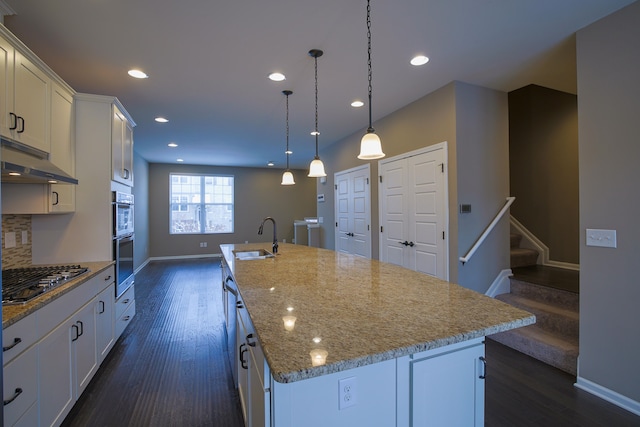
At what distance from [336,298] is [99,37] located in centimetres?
269

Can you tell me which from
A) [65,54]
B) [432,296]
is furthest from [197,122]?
[432,296]

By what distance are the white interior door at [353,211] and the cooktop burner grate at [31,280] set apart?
3.59 metres

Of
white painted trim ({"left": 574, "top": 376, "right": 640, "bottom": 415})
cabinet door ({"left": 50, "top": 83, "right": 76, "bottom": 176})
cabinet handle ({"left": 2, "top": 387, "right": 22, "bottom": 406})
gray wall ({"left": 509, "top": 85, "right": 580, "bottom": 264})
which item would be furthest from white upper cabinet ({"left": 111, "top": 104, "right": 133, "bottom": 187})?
gray wall ({"left": 509, "top": 85, "right": 580, "bottom": 264})

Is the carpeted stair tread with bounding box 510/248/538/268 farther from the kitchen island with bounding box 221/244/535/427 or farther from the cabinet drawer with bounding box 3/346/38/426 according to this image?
the cabinet drawer with bounding box 3/346/38/426

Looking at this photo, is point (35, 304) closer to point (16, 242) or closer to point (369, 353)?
point (16, 242)

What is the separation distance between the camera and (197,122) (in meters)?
4.43

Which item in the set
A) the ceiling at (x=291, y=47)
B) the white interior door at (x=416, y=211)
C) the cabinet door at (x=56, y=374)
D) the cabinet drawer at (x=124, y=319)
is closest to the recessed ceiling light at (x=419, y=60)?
the ceiling at (x=291, y=47)

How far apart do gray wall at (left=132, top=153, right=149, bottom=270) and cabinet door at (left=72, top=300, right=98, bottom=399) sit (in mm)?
4263

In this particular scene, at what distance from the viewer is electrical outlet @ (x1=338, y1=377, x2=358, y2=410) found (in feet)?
3.24

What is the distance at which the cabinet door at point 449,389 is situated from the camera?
1119 mm

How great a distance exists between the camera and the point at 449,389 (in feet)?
3.89

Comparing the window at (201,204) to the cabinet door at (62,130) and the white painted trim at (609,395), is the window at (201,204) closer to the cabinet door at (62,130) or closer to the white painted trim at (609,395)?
the cabinet door at (62,130)

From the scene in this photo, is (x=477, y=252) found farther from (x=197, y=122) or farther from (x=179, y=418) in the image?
(x=197, y=122)

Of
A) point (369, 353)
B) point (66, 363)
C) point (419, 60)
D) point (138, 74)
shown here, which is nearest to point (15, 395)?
point (66, 363)
